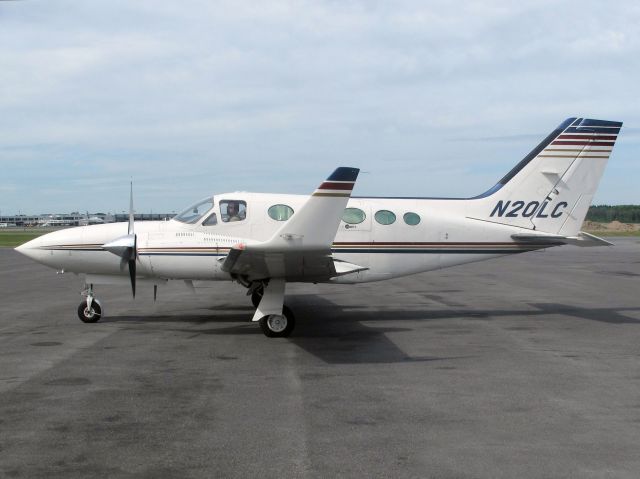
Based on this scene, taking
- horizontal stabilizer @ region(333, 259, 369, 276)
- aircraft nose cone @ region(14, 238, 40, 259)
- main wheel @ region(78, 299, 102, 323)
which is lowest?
main wheel @ region(78, 299, 102, 323)

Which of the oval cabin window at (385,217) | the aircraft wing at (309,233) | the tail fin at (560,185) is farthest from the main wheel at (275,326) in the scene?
the tail fin at (560,185)

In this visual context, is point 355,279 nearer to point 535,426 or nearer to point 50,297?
point 535,426

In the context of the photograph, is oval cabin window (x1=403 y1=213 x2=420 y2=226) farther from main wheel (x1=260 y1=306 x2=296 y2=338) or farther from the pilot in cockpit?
main wheel (x1=260 y1=306 x2=296 y2=338)

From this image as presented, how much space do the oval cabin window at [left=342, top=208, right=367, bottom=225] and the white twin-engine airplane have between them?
22 millimetres

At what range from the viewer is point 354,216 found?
47.0 ft

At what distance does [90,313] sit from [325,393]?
7617 millimetres

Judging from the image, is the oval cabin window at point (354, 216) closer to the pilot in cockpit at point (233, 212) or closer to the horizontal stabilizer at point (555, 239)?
the pilot in cockpit at point (233, 212)

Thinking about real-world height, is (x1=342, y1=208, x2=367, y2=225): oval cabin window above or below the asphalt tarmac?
above

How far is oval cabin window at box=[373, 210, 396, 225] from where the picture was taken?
1441 centimetres

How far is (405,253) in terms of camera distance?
14453 millimetres

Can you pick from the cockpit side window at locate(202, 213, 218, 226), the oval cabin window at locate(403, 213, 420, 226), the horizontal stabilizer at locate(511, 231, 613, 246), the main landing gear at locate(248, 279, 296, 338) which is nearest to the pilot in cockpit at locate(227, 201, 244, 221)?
the cockpit side window at locate(202, 213, 218, 226)

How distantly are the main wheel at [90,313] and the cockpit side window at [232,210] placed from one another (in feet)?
11.1

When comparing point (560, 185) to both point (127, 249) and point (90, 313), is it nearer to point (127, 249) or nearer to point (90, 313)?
point (127, 249)

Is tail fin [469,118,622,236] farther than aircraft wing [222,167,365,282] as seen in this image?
Yes
